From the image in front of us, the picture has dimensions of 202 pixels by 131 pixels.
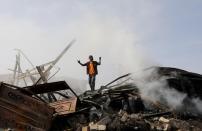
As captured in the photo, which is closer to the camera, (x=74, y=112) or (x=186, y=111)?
(x=74, y=112)

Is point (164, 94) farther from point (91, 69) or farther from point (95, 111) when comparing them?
point (91, 69)

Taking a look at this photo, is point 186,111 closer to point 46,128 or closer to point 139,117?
point 139,117

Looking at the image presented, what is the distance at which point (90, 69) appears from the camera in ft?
49.9

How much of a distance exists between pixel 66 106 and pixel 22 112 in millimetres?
1563

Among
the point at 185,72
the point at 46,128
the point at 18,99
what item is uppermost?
the point at 185,72

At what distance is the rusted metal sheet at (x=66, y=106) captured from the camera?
418 inches

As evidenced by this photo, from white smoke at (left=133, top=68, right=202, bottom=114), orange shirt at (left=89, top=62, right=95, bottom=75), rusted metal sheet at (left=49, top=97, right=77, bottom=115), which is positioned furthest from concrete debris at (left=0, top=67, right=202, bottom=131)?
orange shirt at (left=89, top=62, right=95, bottom=75)

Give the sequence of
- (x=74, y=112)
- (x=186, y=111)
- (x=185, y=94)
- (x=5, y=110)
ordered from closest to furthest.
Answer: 1. (x=5, y=110)
2. (x=74, y=112)
3. (x=186, y=111)
4. (x=185, y=94)

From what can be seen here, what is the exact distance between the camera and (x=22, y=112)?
964cm

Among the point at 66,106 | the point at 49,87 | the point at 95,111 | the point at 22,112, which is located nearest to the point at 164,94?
the point at 95,111

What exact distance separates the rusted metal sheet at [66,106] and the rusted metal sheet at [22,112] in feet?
2.12

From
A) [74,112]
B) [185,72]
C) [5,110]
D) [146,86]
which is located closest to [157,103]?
[146,86]

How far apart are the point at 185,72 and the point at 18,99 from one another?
6.42 meters

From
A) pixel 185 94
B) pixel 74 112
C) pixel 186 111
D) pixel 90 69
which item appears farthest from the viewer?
pixel 90 69
